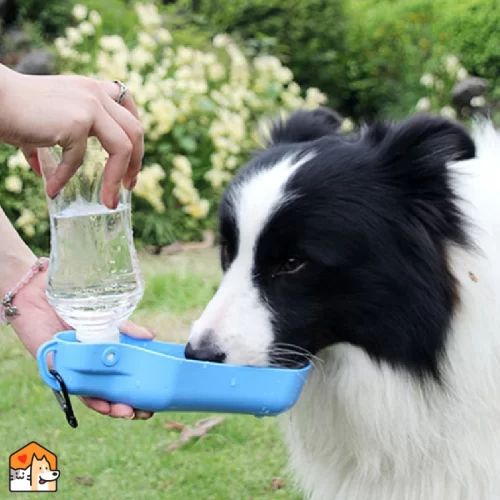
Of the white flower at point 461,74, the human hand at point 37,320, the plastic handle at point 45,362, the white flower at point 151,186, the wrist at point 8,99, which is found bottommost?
the white flower at point 151,186

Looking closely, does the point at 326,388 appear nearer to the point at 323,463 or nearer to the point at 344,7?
the point at 323,463

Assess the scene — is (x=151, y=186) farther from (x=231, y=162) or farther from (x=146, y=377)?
(x=146, y=377)

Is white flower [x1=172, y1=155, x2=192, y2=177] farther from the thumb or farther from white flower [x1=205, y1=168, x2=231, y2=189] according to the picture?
the thumb

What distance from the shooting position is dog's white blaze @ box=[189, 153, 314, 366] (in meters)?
A: 2.25

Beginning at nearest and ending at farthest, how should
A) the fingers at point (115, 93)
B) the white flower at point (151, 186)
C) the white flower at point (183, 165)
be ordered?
1. the fingers at point (115, 93)
2. the white flower at point (151, 186)
3. the white flower at point (183, 165)

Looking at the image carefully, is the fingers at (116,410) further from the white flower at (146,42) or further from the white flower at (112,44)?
the white flower at (146,42)

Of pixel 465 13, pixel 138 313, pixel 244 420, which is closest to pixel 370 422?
pixel 244 420

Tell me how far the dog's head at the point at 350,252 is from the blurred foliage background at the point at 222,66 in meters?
1.87

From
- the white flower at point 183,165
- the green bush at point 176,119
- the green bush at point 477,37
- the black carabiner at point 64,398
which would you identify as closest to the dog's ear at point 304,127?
the black carabiner at point 64,398

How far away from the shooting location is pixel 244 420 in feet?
13.1

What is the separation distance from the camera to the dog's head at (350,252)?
2338 mm

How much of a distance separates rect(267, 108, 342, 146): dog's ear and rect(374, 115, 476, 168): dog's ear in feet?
1.36

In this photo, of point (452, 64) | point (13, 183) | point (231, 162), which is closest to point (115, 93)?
point (13, 183)

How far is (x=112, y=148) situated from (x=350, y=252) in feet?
2.67
